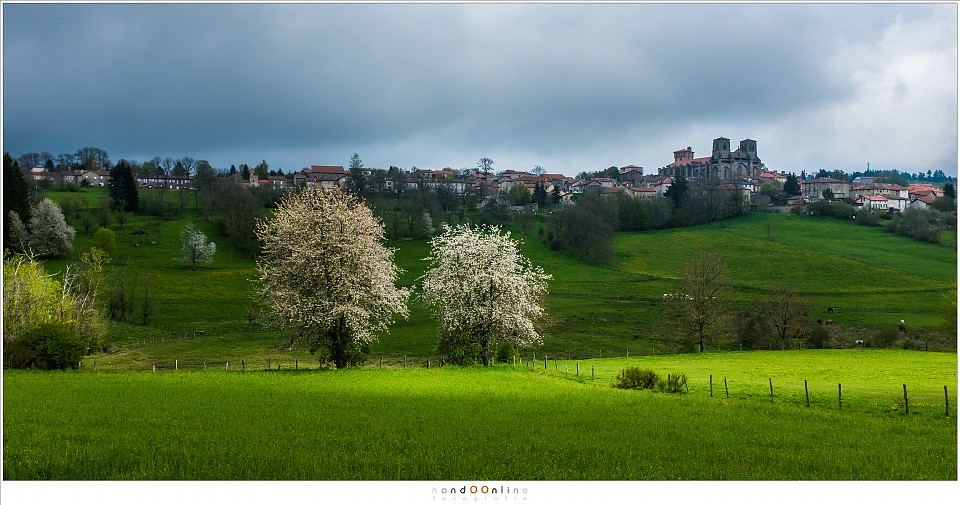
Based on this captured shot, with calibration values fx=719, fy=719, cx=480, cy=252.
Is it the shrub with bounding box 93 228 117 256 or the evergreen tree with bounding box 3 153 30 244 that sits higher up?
the evergreen tree with bounding box 3 153 30 244


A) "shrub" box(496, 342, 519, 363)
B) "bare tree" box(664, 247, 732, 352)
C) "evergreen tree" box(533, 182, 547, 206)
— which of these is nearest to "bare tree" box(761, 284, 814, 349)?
"bare tree" box(664, 247, 732, 352)

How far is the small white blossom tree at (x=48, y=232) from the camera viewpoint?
3041 inches

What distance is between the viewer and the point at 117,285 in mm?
69812

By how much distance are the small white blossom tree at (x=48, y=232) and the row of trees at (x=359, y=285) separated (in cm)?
4868

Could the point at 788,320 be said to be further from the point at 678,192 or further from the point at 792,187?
the point at 792,187

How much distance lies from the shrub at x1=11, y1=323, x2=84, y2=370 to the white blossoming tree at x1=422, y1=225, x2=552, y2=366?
20.0 meters

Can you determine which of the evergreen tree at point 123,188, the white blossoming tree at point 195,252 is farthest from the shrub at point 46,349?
the evergreen tree at point 123,188

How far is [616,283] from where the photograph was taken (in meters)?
86.7

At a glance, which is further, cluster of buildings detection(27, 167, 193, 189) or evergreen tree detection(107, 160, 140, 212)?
cluster of buildings detection(27, 167, 193, 189)

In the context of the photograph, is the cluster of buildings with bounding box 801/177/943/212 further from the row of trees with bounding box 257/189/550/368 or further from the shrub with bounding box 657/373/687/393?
the shrub with bounding box 657/373/687/393

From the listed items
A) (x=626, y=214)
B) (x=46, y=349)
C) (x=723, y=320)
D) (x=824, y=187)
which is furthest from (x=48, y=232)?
(x=824, y=187)

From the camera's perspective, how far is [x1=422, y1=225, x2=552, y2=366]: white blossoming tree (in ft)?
142

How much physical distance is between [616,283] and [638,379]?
2191 inches
